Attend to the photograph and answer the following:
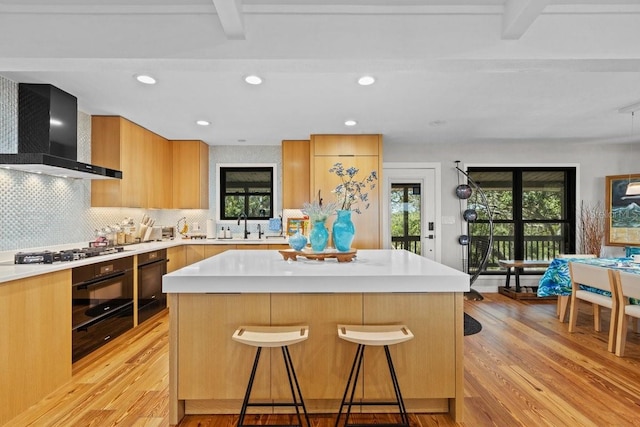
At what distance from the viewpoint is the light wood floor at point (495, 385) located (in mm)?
2113

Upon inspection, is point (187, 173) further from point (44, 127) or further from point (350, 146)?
point (350, 146)

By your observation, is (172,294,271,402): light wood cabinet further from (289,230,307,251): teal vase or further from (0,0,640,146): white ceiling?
(0,0,640,146): white ceiling

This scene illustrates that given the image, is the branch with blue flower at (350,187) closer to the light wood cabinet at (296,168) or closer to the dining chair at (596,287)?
the light wood cabinet at (296,168)

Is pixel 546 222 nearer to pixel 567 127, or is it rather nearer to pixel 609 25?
pixel 567 127

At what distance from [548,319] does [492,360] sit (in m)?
1.71

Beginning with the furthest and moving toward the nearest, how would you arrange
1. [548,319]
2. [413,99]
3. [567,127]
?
1. [567,127]
2. [548,319]
3. [413,99]

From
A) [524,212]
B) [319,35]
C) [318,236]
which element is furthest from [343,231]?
[524,212]

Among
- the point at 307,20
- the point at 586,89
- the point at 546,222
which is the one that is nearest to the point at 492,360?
the point at 586,89

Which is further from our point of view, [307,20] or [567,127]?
[567,127]

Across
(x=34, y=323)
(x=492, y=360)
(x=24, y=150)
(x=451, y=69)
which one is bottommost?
(x=492, y=360)

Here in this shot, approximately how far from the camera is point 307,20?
205 cm

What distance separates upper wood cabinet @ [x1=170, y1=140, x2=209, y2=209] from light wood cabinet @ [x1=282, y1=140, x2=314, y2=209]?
1303mm

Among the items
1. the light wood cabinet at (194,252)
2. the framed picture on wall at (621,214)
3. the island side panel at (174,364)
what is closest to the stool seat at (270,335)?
the island side panel at (174,364)

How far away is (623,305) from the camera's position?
10.0 feet
